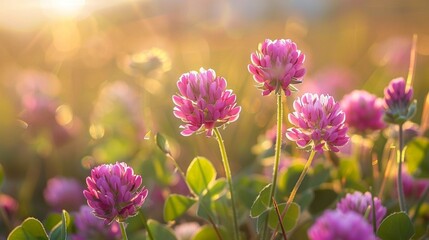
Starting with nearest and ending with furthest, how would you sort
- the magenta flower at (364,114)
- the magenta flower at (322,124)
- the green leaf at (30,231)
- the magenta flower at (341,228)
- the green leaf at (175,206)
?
1. the magenta flower at (341,228)
2. the magenta flower at (322,124)
3. the green leaf at (30,231)
4. the green leaf at (175,206)
5. the magenta flower at (364,114)

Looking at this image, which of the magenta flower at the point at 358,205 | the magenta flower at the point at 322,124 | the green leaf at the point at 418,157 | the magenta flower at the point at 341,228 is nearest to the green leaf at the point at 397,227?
the magenta flower at the point at 358,205

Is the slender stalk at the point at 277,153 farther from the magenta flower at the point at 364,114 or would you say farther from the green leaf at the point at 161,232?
the magenta flower at the point at 364,114

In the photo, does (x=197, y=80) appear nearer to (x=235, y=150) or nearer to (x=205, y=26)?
(x=235, y=150)

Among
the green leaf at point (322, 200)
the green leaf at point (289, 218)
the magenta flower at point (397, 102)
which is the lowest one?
the green leaf at point (322, 200)

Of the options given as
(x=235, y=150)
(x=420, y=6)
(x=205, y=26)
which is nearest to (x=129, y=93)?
(x=235, y=150)

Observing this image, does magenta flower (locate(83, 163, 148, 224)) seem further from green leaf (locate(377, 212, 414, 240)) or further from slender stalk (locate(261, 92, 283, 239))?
green leaf (locate(377, 212, 414, 240))

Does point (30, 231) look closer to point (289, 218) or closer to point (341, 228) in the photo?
point (289, 218)
